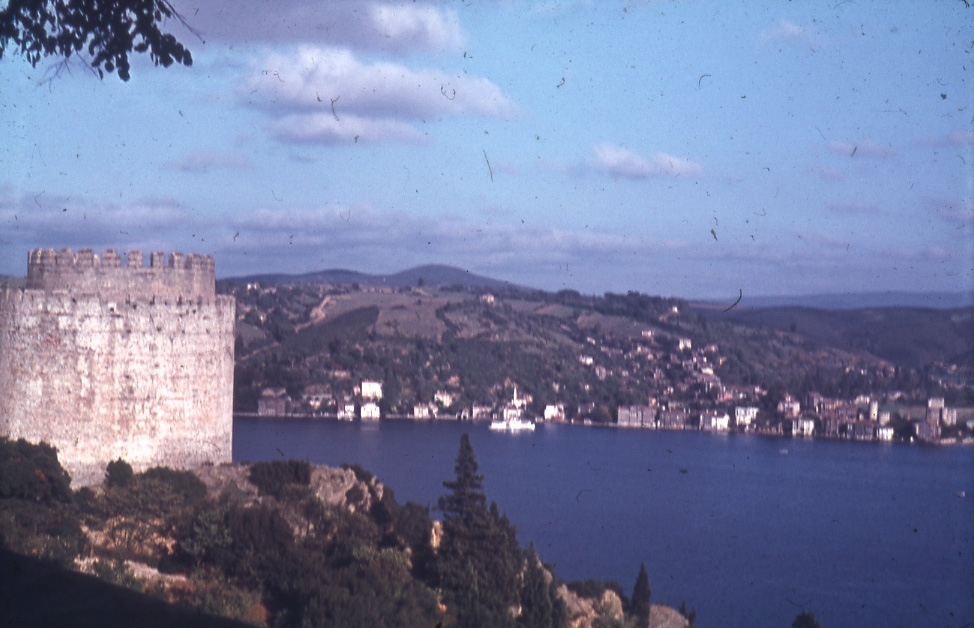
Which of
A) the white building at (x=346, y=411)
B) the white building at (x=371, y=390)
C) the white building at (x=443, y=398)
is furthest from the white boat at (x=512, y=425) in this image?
the white building at (x=346, y=411)

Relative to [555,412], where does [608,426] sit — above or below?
below

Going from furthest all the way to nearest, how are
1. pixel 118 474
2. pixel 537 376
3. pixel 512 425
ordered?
1. pixel 537 376
2. pixel 512 425
3. pixel 118 474

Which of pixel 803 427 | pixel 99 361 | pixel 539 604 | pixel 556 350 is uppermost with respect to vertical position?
pixel 556 350

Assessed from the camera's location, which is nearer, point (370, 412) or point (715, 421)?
point (370, 412)

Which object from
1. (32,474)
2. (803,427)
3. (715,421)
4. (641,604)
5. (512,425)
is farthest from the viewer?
(715,421)

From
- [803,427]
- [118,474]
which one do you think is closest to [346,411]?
[803,427]

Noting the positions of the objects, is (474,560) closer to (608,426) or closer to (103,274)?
(103,274)
